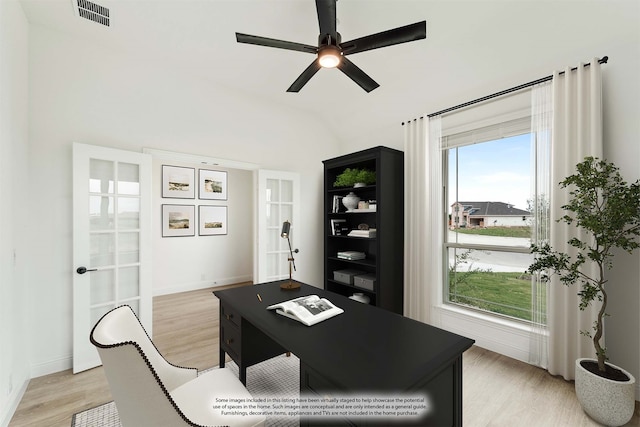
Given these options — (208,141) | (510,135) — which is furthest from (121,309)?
(510,135)

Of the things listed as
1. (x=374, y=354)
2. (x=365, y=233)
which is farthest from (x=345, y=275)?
(x=374, y=354)

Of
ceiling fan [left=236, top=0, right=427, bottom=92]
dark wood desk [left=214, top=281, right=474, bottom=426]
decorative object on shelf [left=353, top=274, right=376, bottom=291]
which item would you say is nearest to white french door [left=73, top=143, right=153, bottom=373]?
dark wood desk [left=214, top=281, right=474, bottom=426]

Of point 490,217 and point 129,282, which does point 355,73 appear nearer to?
point 490,217

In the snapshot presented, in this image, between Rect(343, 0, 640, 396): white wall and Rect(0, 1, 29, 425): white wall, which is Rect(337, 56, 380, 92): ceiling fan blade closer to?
Rect(343, 0, 640, 396): white wall

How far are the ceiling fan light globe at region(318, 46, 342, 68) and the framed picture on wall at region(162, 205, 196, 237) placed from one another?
4240mm

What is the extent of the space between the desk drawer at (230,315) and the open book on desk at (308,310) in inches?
12.1

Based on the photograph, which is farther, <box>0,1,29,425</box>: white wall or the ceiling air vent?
the ceiling air vent

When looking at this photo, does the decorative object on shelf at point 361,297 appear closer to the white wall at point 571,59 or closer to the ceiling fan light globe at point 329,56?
the white wall at point 571,59

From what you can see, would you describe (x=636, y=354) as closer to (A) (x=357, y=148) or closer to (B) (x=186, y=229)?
(A) (x=357, y=148)

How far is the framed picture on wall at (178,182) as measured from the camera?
4.93 meters

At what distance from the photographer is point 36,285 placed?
240 centimetres

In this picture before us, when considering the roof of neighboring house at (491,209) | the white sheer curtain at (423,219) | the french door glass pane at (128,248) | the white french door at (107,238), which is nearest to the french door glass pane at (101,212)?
the white french door at (107,238)

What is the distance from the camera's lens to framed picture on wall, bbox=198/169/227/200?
5.33 metres

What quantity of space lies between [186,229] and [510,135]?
17.0 feet
